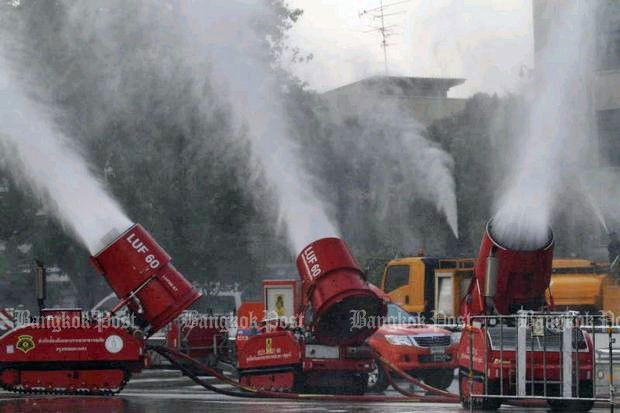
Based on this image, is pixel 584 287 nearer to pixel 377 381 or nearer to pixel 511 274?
pixel 377 381

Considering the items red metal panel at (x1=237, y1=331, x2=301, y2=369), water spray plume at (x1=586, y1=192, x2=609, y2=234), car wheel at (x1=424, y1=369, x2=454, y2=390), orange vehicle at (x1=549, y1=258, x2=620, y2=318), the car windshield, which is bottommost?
car wheel at (x1=424, y1=369, x2=454, y2=390)

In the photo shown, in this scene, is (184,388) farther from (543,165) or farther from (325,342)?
(543,165)

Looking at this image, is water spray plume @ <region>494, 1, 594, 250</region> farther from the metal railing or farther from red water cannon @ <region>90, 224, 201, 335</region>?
red water cannon @ <region>90, 224, 201, 335</region>

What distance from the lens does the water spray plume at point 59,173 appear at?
23297 millimetres

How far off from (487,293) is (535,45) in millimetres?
9011

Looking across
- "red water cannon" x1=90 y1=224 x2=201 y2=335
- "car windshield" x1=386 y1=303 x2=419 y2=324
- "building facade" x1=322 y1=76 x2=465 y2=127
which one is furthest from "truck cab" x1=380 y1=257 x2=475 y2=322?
"red water cannon" x1=90 y1=224 x2=201 y2=335

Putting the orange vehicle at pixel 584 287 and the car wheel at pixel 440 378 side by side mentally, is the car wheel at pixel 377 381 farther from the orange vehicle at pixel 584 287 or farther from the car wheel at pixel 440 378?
the orange vehicle at pixel 584 287

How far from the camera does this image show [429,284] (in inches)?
1289

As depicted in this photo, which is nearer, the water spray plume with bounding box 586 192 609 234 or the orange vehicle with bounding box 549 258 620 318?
the orange vehicle with bounding box 549 258 620 318

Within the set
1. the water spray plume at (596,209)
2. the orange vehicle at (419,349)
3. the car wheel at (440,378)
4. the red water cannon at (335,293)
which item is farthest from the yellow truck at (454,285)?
the red water cannon at (335,293)

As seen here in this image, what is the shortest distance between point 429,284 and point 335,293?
10.6 meters

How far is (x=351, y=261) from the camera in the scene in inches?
897

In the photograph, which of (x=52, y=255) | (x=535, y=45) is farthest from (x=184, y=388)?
(x=52, y=255)

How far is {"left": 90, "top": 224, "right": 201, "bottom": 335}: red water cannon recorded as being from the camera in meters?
22.6
